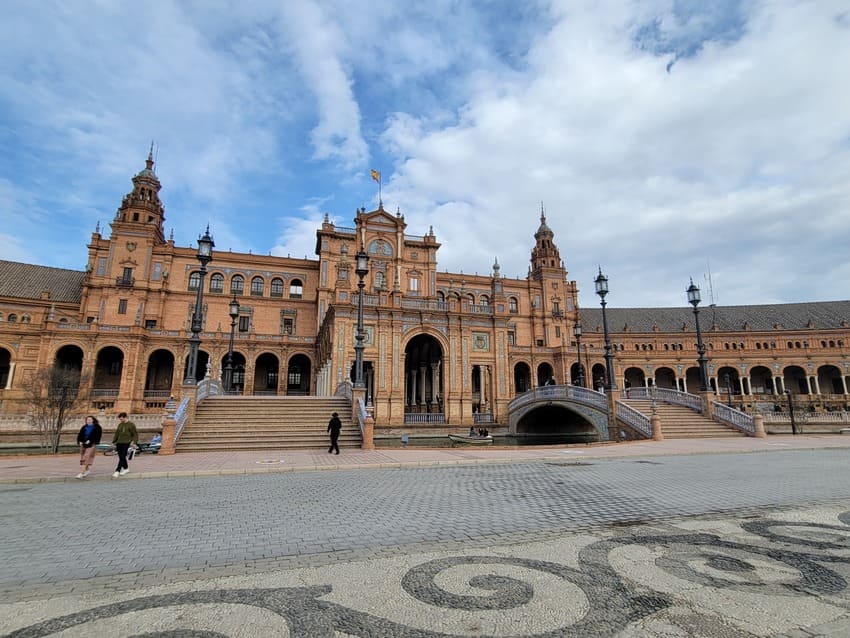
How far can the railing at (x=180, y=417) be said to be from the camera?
16.8 metres

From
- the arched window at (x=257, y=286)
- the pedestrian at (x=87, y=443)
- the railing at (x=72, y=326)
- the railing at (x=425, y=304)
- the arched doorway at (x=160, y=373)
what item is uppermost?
the arched window at (x=257, y=286)

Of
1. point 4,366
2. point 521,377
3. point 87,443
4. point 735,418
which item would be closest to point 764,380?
point 521,377

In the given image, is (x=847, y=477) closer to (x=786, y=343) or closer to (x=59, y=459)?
(x=59, y=459)

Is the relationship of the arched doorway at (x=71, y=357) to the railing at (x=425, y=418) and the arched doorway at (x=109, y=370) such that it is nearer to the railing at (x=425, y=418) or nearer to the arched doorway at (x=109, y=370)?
the arched doorway at (x=109, y=370)

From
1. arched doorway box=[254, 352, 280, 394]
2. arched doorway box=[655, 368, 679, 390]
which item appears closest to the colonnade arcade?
arched doorway box=[655, 368, 679, 390]

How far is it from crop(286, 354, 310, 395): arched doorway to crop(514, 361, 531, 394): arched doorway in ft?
90.5

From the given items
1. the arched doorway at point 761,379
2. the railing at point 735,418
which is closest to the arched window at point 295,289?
the railing at point 735,418

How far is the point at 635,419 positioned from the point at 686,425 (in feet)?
11.1

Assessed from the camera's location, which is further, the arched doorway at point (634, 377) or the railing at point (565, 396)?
the arched doorway at point (634, 377)

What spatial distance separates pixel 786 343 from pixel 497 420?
178 ft

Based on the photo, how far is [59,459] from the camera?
14734 millimetres

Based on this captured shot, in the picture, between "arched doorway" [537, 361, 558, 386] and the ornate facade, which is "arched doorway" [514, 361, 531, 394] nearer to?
the ornate facade

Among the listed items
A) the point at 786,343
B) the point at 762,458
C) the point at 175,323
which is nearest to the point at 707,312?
the point at 786,343

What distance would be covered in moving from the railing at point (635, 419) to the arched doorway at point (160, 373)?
136 feet
